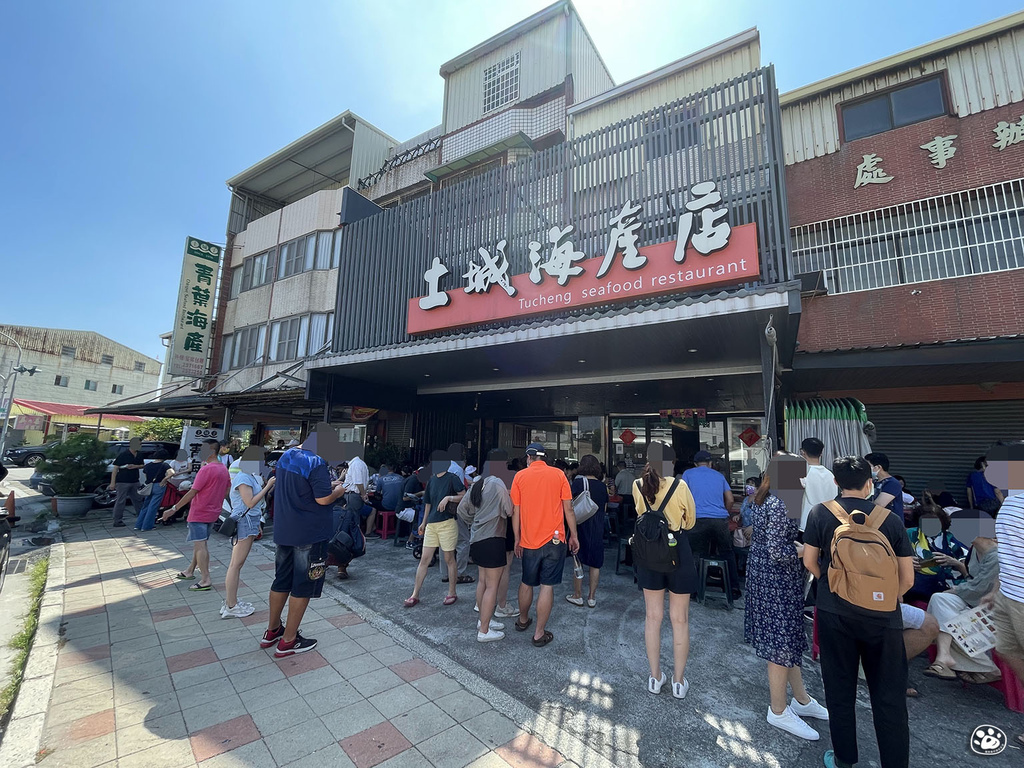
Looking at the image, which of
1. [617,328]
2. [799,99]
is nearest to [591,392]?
[617,328]

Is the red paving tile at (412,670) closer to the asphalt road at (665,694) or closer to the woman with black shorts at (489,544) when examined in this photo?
the asphalt road at (665,694)

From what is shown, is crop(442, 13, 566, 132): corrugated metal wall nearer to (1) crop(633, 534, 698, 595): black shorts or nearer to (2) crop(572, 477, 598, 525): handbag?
(2) crop(572, 477, 598, 525): handbag

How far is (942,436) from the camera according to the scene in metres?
→ 8.80

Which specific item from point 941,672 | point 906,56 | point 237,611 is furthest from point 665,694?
point 906,56

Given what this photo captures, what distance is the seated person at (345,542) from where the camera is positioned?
584 cm

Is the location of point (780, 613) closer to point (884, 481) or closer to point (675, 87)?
point (884, 481)

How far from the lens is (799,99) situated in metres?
10.2

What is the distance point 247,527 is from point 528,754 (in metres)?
3.79

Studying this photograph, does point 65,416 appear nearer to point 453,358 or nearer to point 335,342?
point 335,342

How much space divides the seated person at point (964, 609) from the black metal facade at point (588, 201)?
3951 mm

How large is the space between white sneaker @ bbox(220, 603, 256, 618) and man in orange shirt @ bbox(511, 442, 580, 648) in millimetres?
3108

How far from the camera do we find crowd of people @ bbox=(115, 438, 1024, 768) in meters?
2.42

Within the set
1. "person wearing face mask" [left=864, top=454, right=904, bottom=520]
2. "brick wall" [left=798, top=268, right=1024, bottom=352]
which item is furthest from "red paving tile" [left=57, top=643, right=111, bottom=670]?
"brick wall" [left=798, top=268, right=1024, bottom=352]

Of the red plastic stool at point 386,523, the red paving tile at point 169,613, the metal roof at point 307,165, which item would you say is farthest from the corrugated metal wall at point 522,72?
the red paving tile at point 169,613
